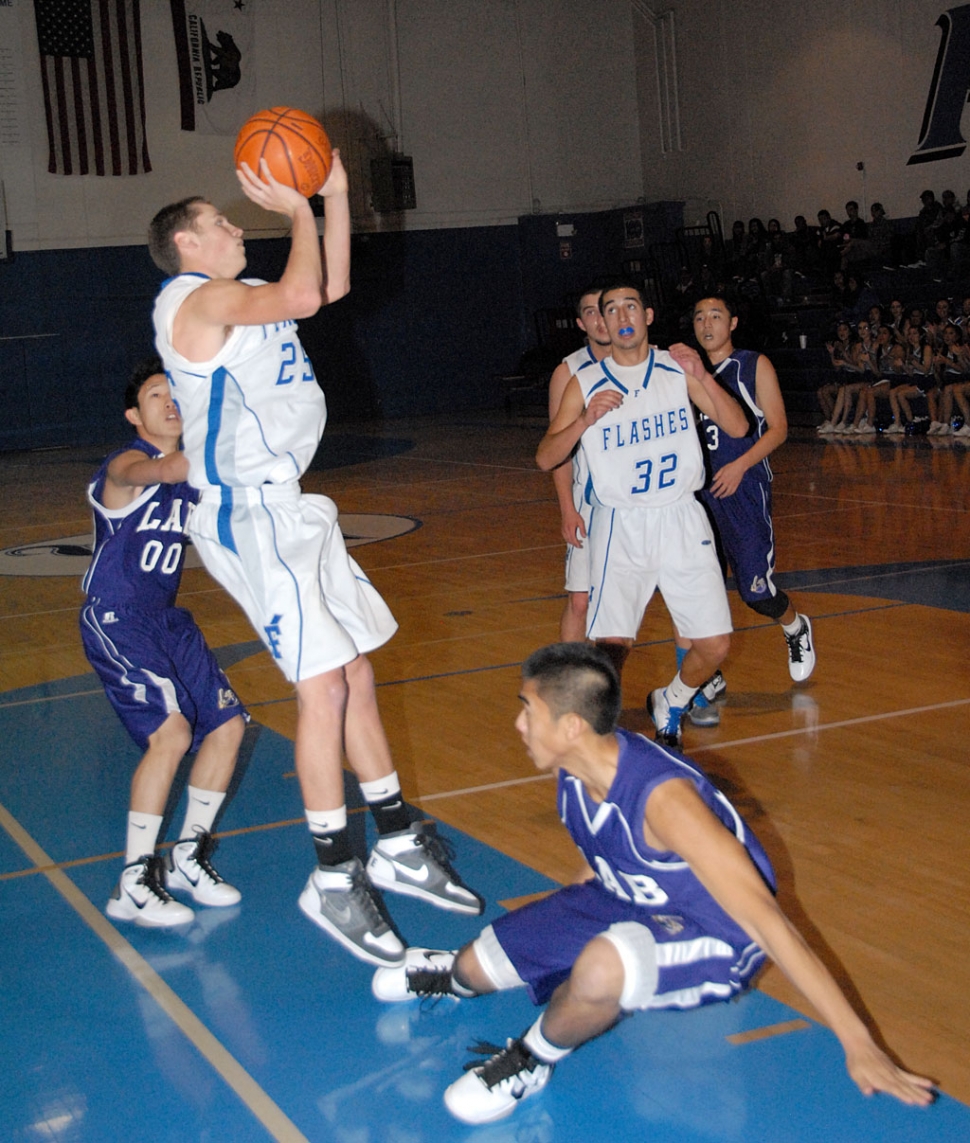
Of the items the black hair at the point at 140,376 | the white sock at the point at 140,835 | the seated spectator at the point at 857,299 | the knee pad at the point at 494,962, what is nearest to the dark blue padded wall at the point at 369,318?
the seated spectator at the point at 857,299

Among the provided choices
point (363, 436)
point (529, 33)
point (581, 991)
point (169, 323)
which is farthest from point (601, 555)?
point (529, 33)

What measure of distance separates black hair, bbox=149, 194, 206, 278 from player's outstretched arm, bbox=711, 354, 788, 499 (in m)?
2.87

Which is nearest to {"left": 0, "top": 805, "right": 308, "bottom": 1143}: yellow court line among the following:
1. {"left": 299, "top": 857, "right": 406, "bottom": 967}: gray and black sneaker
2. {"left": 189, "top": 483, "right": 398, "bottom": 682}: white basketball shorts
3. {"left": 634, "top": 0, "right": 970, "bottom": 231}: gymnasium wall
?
{"left": 299, "top": 857, "right": 406, "bottom": 967}: gray and black sneaker

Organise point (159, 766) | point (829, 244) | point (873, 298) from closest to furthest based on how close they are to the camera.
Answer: point (159, 766)
point (873, 298)
point (829, 244)

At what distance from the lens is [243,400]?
3377mm

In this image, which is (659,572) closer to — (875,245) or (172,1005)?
(172,1005)

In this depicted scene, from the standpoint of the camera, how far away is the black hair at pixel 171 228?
345 cm

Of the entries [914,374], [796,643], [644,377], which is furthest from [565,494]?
[914,374]

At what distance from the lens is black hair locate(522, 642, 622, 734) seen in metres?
2.68

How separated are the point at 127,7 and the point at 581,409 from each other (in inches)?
734

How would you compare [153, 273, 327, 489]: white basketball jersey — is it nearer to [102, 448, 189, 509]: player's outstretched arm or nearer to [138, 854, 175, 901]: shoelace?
[102, 448, 189, 509]: player's outstretched arm

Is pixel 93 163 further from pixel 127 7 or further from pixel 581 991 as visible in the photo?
pixel 581 991

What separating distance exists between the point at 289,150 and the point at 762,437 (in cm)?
303

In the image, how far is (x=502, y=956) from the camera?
294 centimetres
